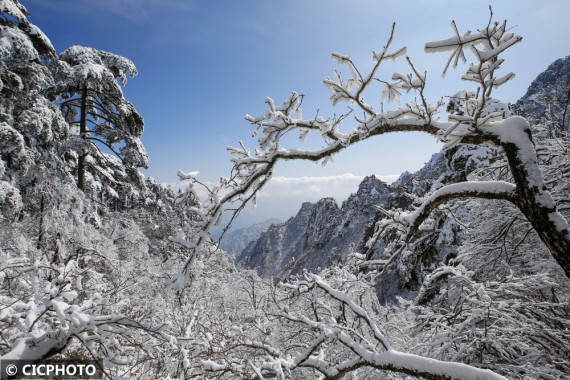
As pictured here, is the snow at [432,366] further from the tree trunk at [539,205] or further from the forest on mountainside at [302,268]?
the tree trunk at [539,205]

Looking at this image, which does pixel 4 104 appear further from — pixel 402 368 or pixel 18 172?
pixel 402 368

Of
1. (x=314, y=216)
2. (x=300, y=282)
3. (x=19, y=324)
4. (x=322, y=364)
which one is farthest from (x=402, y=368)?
(x=314, y=216)

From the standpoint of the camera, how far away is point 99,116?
7.51 m

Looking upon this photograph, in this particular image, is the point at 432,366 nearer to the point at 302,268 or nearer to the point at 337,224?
the point at 302,268

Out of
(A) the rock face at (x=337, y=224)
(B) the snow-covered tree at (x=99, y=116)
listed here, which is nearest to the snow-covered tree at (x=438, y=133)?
(B) the snow-covered tree at (x=99, y=116)

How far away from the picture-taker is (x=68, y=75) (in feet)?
20.5

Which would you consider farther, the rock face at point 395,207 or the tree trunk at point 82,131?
the rock face at point 395,207

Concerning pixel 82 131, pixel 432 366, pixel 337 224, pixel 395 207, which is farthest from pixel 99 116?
pixel 337 224

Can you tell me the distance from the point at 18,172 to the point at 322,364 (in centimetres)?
724

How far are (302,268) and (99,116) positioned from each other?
25.2ft

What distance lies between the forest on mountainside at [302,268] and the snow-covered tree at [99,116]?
48mm

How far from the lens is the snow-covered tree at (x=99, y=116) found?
21.2 feet

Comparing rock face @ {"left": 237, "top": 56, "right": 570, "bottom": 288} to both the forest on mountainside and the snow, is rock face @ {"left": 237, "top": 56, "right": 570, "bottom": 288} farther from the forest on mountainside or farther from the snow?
the snow

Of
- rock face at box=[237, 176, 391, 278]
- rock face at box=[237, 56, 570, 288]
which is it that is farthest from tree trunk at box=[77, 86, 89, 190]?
rock face at box=[237, 176, 391, 278]
